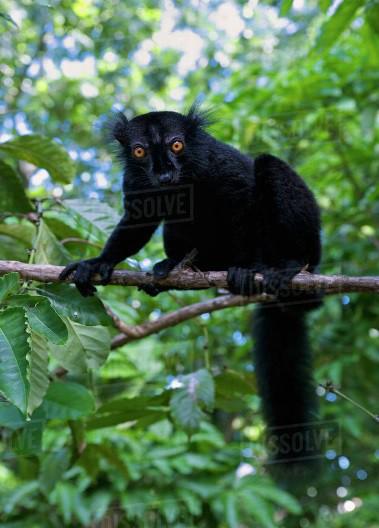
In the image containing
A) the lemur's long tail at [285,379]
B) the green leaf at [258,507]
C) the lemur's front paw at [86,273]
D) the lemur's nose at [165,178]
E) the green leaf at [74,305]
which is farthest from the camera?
the green leaf at [258,507]

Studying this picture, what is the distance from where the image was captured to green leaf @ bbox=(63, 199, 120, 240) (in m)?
4.32

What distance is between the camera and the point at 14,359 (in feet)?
7.58

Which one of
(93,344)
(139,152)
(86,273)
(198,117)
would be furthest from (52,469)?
(198,117)

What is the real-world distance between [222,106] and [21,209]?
2.77m

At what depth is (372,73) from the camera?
599cm

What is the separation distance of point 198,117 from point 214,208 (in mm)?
754

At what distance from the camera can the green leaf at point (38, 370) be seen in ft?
10.5

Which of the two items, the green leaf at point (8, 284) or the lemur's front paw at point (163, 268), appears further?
the lemur's front paw at point (163, 268)

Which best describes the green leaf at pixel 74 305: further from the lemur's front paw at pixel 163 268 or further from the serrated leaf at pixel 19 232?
the serrated leaf at pixel 19 232

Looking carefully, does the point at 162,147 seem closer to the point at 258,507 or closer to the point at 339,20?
the point at 339,20

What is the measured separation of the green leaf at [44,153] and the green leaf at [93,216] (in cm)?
28

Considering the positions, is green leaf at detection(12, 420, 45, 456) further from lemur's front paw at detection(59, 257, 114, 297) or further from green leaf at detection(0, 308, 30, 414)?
green leaf at detection(0, 308, 30, 414)

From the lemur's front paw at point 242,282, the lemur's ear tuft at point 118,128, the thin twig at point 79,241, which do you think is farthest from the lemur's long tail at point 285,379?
the lemur's ear tuft at point 118,128

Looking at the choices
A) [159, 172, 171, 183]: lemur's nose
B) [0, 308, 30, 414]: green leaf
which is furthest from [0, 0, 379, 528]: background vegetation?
[159, 172, 171, 183]: lemur's nose
